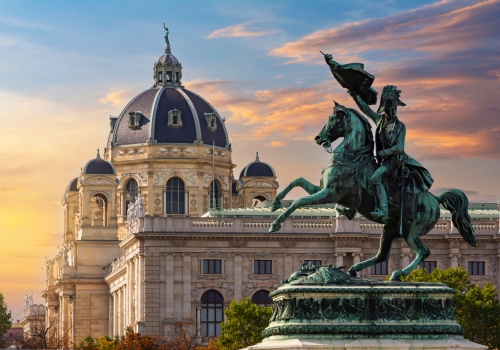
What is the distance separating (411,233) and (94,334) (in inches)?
5421

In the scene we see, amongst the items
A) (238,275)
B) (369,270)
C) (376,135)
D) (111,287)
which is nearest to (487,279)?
(369,270)

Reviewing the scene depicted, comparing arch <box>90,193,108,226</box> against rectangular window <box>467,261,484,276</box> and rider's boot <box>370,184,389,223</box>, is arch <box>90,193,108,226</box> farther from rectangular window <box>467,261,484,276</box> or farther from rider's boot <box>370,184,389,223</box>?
rider's boot <box>370,184,389,223</box>

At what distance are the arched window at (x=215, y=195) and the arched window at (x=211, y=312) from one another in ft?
136

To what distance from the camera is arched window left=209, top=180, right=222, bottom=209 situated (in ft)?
593

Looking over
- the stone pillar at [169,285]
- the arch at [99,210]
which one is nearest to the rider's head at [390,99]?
the stone pillar at [169,285]

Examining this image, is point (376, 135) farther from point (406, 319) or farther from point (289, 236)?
point (289, 236)

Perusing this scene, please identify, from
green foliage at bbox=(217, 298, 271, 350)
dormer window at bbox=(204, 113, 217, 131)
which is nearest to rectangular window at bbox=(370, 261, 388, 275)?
green foliage at bbox=(217, 298, 271, 350)

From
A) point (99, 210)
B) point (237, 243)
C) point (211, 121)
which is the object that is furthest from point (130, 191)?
point (237, 243)

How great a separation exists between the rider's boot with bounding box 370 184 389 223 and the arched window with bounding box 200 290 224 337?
10198 centimetres

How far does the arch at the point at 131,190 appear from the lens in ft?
589

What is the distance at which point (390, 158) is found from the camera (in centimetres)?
3669

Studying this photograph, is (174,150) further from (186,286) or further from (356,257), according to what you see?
(356,257)

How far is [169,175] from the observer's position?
591 ft

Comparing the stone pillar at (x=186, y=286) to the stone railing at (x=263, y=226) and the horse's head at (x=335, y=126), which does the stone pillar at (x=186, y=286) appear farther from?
the horse's head at (x=335, y=126)
